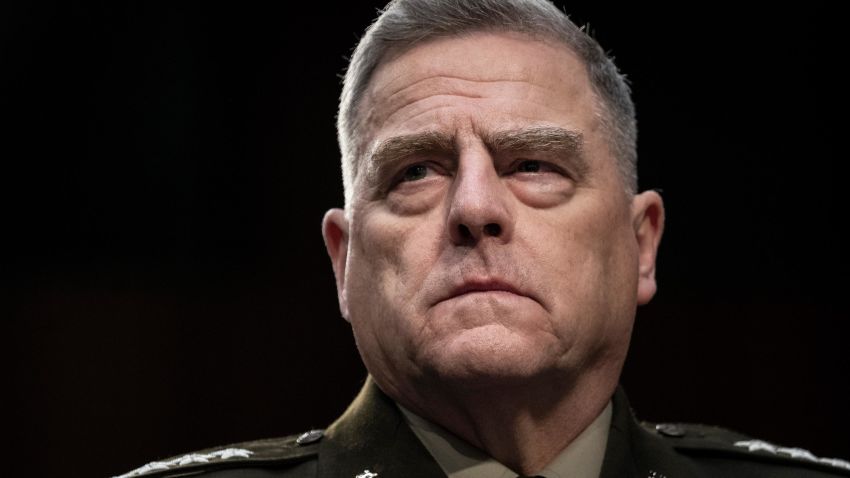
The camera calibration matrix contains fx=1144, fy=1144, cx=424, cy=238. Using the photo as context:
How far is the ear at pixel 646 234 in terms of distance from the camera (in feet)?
7.82

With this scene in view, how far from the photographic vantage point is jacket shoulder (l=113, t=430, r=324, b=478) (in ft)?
7.11

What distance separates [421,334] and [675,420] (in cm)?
176

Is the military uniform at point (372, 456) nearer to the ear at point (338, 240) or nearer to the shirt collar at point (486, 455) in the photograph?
the shirt collar at point (486, 455)

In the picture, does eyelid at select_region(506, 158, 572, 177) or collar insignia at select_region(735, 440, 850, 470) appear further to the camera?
collar insignia at select_region(735, 440, 850, 470)

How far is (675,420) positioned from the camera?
3541 mm

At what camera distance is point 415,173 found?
2180 millimetres

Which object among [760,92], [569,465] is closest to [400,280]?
[569,465]

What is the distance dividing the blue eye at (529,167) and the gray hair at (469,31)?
0.71ft

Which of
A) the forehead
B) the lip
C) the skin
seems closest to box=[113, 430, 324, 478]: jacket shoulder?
the skin

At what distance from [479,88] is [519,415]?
621 millimetres

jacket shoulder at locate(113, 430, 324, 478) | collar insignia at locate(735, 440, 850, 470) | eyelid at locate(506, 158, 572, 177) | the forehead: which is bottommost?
collar insignia at locate(735, 440, 850, 470)

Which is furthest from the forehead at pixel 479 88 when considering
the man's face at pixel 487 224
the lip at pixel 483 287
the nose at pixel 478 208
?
the lip at pixel 483 287

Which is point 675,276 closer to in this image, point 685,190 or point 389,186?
point 685,190

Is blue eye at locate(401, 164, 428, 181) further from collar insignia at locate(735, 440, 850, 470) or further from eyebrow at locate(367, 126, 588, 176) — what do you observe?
collar insignia at locate(735, 440, 850, 470)
